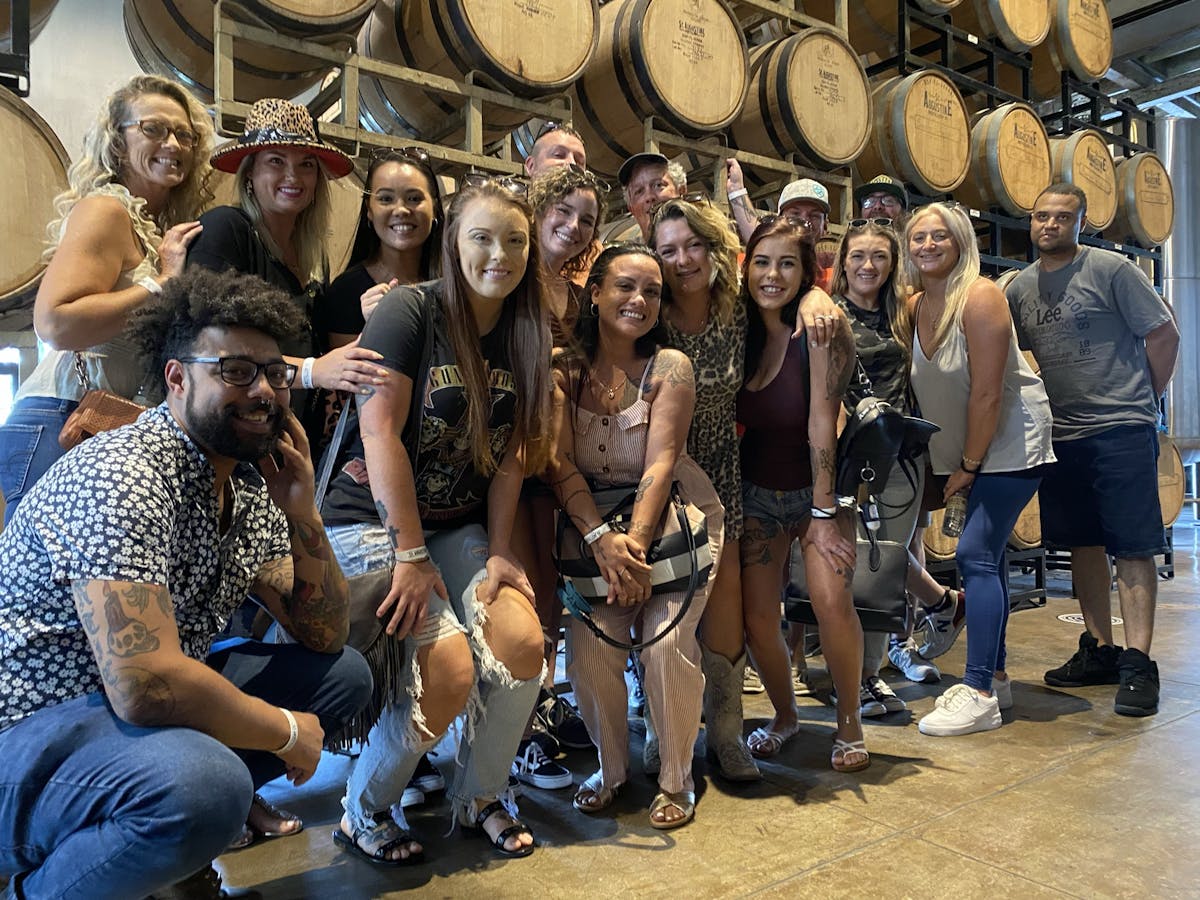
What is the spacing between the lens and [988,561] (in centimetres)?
311

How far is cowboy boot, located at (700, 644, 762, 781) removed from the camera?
8.49 feet

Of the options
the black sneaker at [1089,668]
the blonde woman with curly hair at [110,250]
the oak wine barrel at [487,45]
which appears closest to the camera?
the blonde woman with curly hair at [110,250]

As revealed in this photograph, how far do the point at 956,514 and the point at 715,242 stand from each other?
1.48m

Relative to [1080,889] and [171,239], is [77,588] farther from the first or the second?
[1080,889]

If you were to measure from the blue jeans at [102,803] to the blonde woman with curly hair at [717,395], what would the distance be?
4.91 ft

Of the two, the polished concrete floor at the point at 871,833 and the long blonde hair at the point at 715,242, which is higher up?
the long blonde hair at the point at 715,242

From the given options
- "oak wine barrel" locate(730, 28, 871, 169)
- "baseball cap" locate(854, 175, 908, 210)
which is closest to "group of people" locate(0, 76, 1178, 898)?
"baseball cap" locate(854, 175, 908, 210)

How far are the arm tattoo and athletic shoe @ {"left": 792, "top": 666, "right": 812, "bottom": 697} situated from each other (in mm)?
1687

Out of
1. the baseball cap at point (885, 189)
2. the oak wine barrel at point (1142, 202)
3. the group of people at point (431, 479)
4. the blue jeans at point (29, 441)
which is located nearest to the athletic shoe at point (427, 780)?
the group of people at point (431, 479)

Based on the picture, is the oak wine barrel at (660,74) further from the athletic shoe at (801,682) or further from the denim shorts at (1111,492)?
the athletic shoe at (801,682)

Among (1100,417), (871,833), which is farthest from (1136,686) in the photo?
(871,833)

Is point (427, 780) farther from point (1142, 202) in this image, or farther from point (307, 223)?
point (1142, 202)

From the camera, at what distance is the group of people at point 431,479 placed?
1415mm

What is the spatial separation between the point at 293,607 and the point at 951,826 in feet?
5.64
